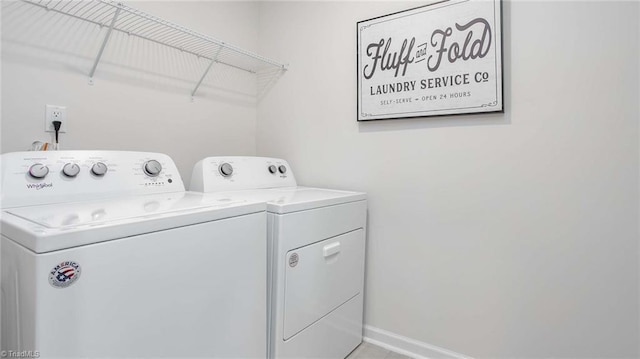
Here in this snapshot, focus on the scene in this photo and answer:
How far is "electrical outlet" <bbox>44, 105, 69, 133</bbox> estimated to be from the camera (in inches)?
52.0

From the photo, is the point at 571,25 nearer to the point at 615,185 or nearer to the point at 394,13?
the point at 615,185

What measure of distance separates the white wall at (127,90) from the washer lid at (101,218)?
21.0 inches

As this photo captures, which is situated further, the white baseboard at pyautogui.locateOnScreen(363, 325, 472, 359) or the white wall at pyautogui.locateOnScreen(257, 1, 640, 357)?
the white baseboard at pyautogui.locateOnScreen(363, 325, 472, 359)

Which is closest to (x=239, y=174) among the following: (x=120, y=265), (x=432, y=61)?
(x=120, y=265)

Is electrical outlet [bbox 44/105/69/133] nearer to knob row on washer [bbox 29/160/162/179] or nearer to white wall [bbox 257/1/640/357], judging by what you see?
knob row on washer [bbox 29/160/162/179]

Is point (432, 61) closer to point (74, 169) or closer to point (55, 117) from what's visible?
point (74, 169)

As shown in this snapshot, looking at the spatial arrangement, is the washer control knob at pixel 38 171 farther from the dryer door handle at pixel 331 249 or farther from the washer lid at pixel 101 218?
the dryer door handle at pixel 331 249

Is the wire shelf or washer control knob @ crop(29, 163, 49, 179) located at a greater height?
the wire shelf

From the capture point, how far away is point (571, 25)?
1.26 meters

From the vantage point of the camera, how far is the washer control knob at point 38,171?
1.03 m

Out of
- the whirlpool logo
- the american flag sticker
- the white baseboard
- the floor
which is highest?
the whirlpool logo

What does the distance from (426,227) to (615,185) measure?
71cm

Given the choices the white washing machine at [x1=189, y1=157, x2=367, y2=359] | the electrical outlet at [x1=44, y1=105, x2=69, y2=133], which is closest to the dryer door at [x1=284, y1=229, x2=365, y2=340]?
the white washing machine at [x1=189, y1=157, x2=367, y2=359]

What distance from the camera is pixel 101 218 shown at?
0.81 metres
